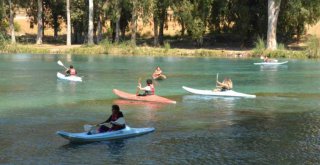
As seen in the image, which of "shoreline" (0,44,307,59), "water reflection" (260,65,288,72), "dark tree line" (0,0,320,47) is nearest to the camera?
"water reflection" (260,65,288,72)

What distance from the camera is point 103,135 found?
20062mm

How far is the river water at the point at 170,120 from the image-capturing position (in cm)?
1831

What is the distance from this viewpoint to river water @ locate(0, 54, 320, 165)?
1831 cm

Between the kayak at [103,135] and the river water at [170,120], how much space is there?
0.70 feet

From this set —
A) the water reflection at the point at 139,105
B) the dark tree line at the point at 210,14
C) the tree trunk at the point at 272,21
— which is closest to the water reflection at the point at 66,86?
the water reflection at the point at 139,105

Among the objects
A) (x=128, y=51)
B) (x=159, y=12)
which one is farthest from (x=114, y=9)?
(x=128, y=51)

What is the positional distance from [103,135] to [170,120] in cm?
520

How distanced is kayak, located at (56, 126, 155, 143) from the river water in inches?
8.4

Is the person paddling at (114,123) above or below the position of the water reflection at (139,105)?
above

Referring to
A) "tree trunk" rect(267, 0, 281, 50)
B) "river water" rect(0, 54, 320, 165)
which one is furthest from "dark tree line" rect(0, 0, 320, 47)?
"river water" rect(0, 54, 320, 165)

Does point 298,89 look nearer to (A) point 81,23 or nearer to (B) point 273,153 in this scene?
(B) point 273,153

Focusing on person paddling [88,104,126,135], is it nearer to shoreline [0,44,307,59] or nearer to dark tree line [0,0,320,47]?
shoreline [0,44,307,59]

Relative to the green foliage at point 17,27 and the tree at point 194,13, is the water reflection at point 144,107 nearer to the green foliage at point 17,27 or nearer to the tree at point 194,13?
the tree at point 194,13

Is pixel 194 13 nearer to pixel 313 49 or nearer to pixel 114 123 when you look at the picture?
pixel 313 49
